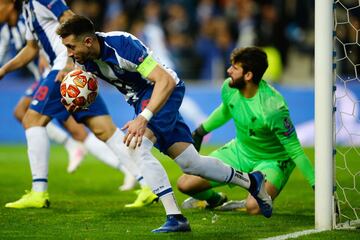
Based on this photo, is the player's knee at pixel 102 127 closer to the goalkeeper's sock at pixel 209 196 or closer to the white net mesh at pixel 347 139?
the goalkeeper's sock at pixel 209 196

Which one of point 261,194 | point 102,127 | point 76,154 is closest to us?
point 261,194

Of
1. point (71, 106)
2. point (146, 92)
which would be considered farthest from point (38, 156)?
point (146, 92)

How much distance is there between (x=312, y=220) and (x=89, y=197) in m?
2.74

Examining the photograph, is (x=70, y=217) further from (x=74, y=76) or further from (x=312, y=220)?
(x=312, y=220)

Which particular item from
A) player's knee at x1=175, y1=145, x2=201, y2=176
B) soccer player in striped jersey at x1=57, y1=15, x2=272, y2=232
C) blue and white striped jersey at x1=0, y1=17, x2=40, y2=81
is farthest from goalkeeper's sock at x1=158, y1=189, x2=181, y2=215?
blue and white striped jersey at x1=0, y1=17, x2=40, y2=81

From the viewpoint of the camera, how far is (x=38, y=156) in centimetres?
841

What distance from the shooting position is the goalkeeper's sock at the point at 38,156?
27.4 ft

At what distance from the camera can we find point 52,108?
8.45m

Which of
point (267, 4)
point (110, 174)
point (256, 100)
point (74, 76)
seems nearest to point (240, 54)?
point (256, 100)

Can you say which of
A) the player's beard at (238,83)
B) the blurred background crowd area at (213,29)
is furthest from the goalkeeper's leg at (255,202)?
the blurred background crowd area at (213,29)

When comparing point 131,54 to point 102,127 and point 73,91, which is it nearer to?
point 73,91

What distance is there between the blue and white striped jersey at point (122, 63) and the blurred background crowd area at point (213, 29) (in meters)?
10.7

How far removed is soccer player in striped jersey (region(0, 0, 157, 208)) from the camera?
836 cm

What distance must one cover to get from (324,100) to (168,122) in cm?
116
